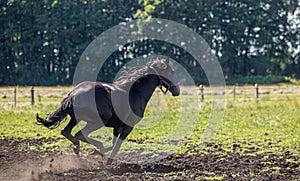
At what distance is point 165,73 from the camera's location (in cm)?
1072

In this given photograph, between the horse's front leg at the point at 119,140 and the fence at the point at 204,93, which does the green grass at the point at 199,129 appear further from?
the fence at the point at 204,93

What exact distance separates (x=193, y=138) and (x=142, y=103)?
4493mm

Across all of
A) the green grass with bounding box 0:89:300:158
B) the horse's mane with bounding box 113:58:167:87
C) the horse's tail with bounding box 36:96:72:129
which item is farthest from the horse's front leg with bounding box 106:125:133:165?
the green grass with bounding box 0:89:300:158

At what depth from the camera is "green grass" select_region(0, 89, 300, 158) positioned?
12969 millimetres

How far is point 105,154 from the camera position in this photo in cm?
1062

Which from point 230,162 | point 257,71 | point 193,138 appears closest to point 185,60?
point 257,71

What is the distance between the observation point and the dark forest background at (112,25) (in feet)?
176

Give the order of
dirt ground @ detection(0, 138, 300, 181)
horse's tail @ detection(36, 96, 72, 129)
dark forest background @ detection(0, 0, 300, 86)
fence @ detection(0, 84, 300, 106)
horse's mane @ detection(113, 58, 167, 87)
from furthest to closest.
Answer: dark forest background @ detection(0, 0, 300, 86)
fence @ detection(0, 84, 300, 106)
horse's mane @ detection(113, 58, 167, 87)
horse's tail @ detection(36, 96, 72, 129)
dirt ground @ detection(0, 138, 300, 181)

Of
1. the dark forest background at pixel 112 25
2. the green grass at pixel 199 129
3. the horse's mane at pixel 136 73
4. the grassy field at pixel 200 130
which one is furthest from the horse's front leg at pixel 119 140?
the dark forest background at pixel 112 25

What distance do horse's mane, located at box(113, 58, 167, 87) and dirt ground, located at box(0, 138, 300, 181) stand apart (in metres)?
1.68

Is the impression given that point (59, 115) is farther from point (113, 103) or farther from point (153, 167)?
point (153, 167)

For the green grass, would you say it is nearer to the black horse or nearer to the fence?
the black horse

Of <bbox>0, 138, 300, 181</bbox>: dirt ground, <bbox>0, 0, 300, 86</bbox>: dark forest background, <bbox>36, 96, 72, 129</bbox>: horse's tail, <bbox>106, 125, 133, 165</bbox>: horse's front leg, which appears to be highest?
<bbox>0, 0, 300, 86</bbox>: dark forest background

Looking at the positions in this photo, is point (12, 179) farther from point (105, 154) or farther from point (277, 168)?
point (277, 168)
